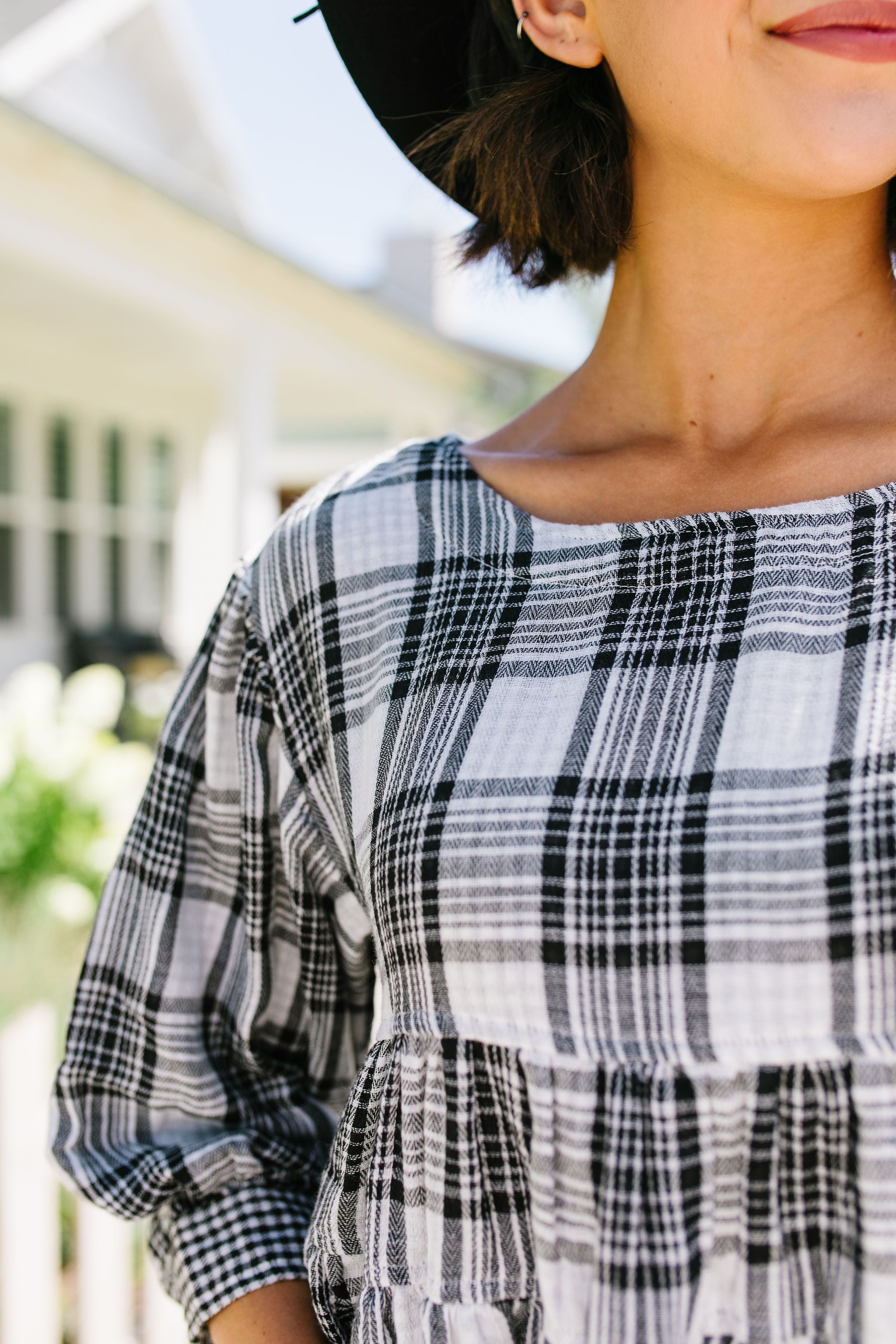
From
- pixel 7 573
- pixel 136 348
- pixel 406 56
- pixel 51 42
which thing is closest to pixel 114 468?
pixel 136 348

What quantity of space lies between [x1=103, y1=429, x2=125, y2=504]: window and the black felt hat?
873 cm

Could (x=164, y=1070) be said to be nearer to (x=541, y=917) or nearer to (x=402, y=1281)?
(x=402, y=1281)

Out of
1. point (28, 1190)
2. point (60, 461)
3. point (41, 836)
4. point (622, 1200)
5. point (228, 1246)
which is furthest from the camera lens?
point (60, 461)

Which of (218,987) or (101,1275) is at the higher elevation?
(218,987)

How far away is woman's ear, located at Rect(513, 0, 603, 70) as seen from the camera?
1336mm

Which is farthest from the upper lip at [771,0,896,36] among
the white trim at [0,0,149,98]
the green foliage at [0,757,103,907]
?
the white trim at [0,0,149,98]

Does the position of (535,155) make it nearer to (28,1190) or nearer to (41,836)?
(28,1190)

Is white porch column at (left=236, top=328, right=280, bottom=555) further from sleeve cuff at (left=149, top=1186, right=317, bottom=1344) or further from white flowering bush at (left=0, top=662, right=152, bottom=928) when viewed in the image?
sleeve cuff at (left=149, top=1186, right=317, bottom=1344)

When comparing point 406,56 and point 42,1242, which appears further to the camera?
point 42,1242

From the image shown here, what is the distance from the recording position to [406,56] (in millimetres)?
1639

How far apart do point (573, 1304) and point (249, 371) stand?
8429 millimetres

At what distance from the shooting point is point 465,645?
47.8 inches

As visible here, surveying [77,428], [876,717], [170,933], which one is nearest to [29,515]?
[77,428]

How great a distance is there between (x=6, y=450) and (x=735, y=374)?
8.34 m
